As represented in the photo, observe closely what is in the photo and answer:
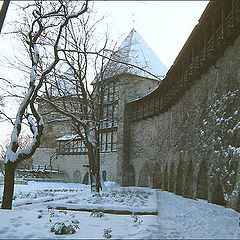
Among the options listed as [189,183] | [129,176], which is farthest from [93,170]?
[129,176]

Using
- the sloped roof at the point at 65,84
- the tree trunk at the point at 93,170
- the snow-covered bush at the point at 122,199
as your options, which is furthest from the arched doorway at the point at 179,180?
the sloped roof at the point at 65,84

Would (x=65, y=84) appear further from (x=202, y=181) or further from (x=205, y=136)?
(x=202, y=181)

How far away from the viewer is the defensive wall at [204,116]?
9234 millimetres

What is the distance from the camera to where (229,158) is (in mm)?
8953

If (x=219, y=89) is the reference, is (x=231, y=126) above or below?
below

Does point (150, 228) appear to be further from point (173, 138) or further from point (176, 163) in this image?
point (173, 138)

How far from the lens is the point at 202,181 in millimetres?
12023

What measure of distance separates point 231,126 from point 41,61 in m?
8.48

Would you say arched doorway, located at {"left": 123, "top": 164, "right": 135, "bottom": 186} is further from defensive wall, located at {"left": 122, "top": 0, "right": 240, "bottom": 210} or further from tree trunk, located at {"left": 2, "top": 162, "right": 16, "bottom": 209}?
tree trunk, located at {"left": 2, "top": 162, "right": 16, "bottom": 209}

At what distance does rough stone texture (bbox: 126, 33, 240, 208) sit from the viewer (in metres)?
9.24

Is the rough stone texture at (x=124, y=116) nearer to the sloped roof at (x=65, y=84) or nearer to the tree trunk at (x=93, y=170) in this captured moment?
the sloped roof at (x=65, y=84)

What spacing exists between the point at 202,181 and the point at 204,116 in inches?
100

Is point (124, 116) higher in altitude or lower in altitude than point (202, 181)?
higher

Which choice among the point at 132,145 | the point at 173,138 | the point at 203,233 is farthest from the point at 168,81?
the point at 203,233
